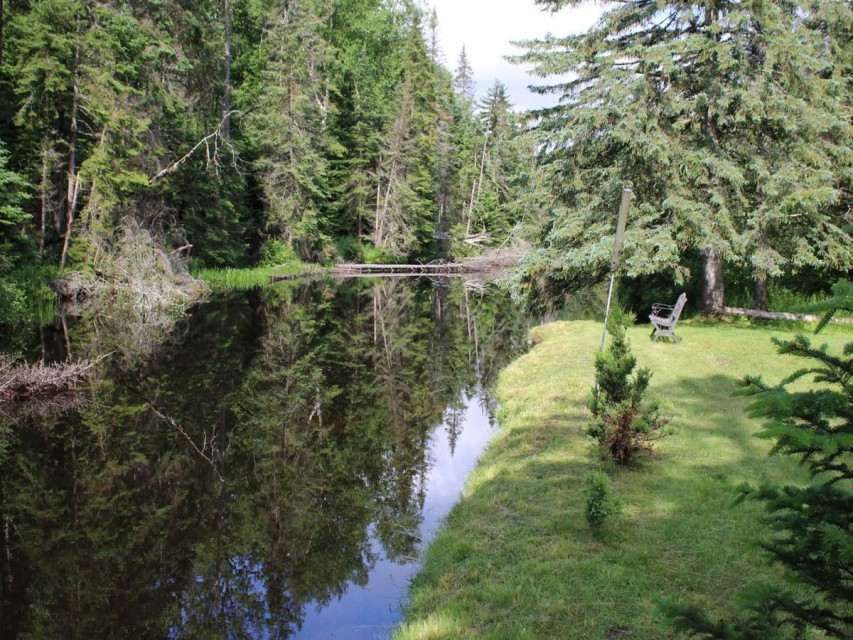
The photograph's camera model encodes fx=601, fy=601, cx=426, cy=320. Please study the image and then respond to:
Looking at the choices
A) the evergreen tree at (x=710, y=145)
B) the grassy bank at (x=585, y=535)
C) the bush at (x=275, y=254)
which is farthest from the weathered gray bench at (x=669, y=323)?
the bush at (x=275, y=254)

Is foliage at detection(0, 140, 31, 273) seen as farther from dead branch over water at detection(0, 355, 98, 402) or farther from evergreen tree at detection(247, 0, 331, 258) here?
evergreen tree at detection(247, 0, 331, 258)

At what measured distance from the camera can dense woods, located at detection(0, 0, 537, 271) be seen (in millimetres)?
19078

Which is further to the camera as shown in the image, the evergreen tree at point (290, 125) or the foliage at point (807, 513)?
the evergreen tree at point (290, 125)

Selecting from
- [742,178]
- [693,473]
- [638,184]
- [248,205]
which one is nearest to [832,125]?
[742,178]

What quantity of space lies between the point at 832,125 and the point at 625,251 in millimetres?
5331

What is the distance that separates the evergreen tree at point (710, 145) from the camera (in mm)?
13430

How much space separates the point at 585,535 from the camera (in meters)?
5.50

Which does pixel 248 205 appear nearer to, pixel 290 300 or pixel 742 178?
pixel 290 300

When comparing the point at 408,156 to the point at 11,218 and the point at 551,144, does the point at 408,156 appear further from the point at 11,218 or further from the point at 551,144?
the point at 11,218

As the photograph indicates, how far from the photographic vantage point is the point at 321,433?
9773 millimetres

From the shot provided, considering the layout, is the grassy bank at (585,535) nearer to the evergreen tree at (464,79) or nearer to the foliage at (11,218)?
the foliage at (11,218)

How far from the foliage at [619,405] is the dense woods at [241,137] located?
10605mm

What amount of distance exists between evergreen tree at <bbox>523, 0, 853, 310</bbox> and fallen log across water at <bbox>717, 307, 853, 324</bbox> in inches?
45.4

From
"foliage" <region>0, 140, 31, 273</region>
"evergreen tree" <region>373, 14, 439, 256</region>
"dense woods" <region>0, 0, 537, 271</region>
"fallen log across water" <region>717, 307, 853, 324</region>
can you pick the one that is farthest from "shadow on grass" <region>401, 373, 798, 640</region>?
"evergreen tree" <region>373, 14, 439, 256</region>
